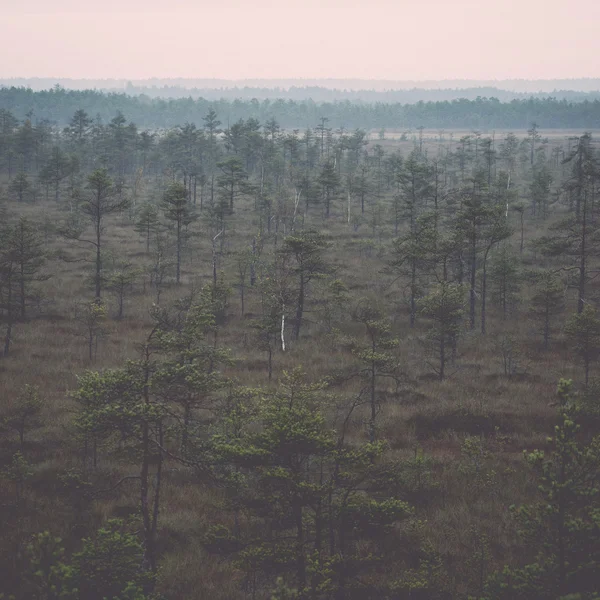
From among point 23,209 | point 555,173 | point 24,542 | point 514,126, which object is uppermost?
point 514,126

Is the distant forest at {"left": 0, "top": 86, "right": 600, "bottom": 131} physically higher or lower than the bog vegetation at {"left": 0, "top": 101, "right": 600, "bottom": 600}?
higher

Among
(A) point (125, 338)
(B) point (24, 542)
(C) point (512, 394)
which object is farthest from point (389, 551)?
(A) point (125, 338)

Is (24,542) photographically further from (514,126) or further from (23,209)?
(514,126)

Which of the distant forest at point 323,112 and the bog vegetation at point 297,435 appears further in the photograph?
the distant forest at point 323,112

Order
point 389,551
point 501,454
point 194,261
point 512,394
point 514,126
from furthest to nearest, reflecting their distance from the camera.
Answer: point 514,126 → point 194,261 → point 512,394 → point 501,454 → point 389,551

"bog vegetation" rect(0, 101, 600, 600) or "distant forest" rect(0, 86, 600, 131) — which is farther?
"distant forest" rect(0, 86, 600, 131)

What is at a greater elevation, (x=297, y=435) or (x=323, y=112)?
(x=323, y=112)

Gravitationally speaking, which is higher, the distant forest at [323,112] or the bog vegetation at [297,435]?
the distant forest at [323,112]

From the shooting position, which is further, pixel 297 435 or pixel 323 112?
pixel 323 112
